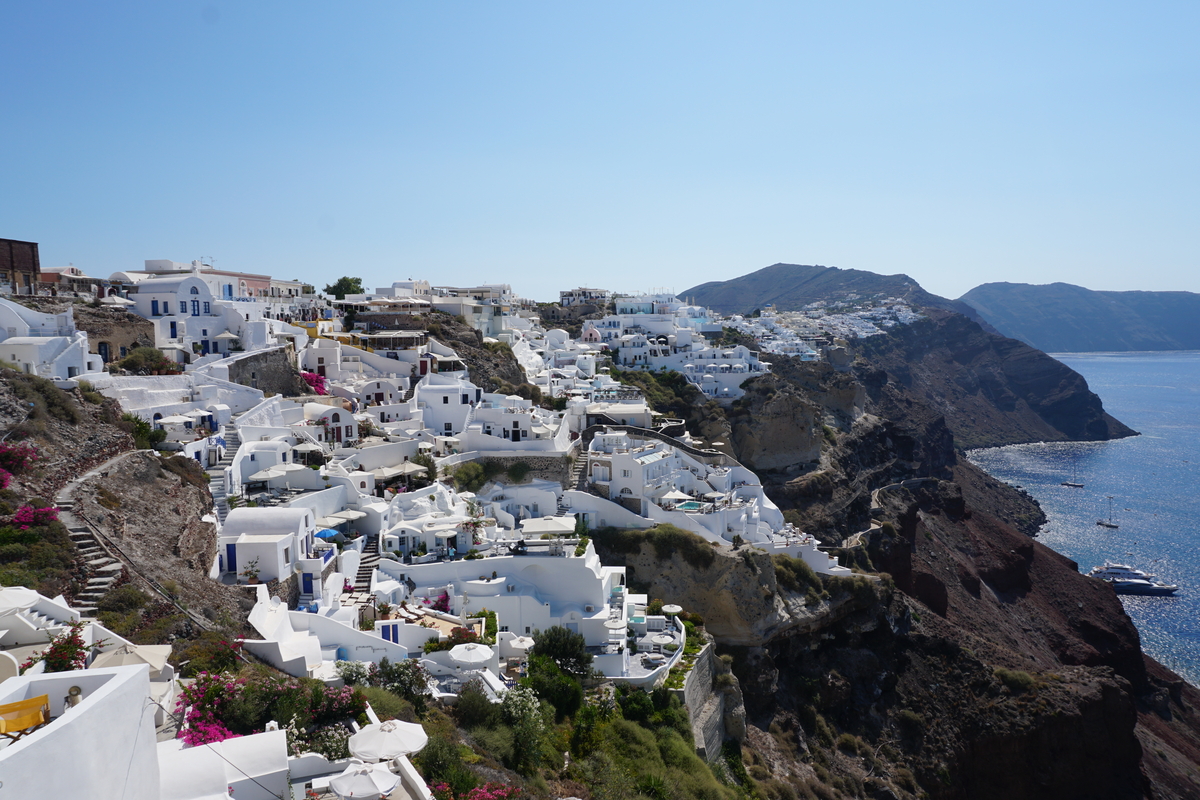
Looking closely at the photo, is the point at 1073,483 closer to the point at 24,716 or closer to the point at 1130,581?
the point at 1130,581

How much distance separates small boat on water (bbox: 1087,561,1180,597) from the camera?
5588cm

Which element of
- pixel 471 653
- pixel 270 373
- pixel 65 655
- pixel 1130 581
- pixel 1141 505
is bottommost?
pixel 1130 581

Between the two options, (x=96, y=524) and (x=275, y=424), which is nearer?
(x=96, y=524)

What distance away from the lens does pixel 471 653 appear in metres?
18.1

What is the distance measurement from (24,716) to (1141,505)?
9233 centimetres

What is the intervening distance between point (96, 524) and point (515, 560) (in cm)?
1226

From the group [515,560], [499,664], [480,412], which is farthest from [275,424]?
[499,664]

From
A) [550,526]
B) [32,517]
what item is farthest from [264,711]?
[550,526]

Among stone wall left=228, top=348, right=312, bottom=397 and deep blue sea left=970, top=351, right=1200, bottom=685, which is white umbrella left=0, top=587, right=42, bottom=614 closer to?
stone wall left=228, top=348, right=312, bottom=397

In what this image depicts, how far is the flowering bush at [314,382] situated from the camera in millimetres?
34875

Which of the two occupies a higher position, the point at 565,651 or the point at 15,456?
the point at 15,456

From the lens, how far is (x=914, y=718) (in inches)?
1236

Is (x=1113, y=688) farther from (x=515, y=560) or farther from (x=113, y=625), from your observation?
(x=113, y=625)

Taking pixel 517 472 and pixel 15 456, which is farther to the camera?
pixel 517 472
